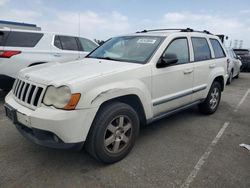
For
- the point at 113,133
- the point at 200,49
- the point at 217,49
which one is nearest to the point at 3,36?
the point at 113,133

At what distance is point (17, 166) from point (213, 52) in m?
4.16

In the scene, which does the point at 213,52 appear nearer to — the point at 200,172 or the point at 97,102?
the point at 200,172

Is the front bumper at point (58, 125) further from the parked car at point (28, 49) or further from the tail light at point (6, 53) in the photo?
the tail light at point (6, 53)

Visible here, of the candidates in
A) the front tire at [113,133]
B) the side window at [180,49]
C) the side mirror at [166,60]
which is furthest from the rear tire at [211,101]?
the front tire at [113,133]

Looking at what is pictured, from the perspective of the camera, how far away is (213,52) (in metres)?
4.79

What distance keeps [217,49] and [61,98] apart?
3887 mm

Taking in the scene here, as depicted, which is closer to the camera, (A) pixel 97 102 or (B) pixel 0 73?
(A) pixel 97 102

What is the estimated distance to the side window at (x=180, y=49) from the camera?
3.63 meters

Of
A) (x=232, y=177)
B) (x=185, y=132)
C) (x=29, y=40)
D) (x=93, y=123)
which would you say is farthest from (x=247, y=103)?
(x=29, y=40)

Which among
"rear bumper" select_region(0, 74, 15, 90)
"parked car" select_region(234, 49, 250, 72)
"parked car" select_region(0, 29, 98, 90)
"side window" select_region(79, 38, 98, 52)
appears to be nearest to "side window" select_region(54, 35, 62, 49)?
"parked car" select_region(0, 29, 98, 90)

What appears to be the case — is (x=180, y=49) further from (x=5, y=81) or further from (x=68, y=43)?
(x=5, y=81)

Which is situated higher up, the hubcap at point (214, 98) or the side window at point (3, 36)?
the side window at point (3, 36)

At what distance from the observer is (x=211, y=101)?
193 inches

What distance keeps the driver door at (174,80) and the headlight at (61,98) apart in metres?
1.30
